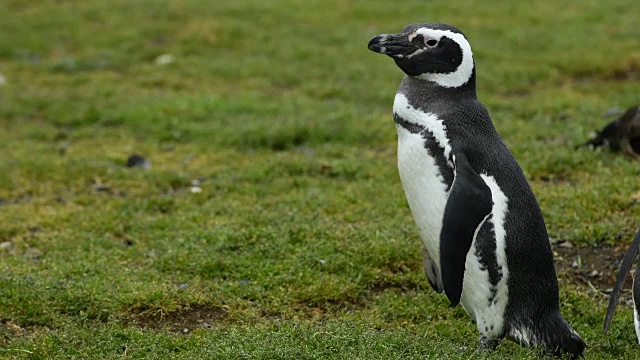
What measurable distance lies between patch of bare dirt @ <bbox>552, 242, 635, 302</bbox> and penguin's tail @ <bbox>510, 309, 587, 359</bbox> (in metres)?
1.27

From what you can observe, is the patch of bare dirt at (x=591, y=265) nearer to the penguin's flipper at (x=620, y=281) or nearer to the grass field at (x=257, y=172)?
the grass field at (x=257, y=172)

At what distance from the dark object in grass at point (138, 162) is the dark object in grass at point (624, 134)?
4.13 metres

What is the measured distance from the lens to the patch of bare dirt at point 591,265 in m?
6.16

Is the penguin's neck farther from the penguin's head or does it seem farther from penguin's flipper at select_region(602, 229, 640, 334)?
penguin's flipper at select_region(602, 229, 640, 334)

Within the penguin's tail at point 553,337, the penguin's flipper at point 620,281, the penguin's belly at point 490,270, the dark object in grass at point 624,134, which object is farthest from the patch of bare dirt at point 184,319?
the dark object in grass at point 624,134

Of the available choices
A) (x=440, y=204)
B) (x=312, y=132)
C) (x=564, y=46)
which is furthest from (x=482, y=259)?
(x=564, y=46)

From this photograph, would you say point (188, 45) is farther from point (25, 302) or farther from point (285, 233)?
point (25, 302)

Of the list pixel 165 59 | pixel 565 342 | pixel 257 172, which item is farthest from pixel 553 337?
pixel 165 59

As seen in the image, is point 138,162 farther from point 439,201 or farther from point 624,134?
point 439,201

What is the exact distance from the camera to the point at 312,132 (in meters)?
9.71

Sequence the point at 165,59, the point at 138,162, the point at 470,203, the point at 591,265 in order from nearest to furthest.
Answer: the point at 470,203
the point at 591,265
the point at 138,162
the point at 165,59

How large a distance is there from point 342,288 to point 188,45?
28.0 feet

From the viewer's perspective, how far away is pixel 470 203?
4.56 metres

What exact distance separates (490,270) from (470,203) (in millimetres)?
412
